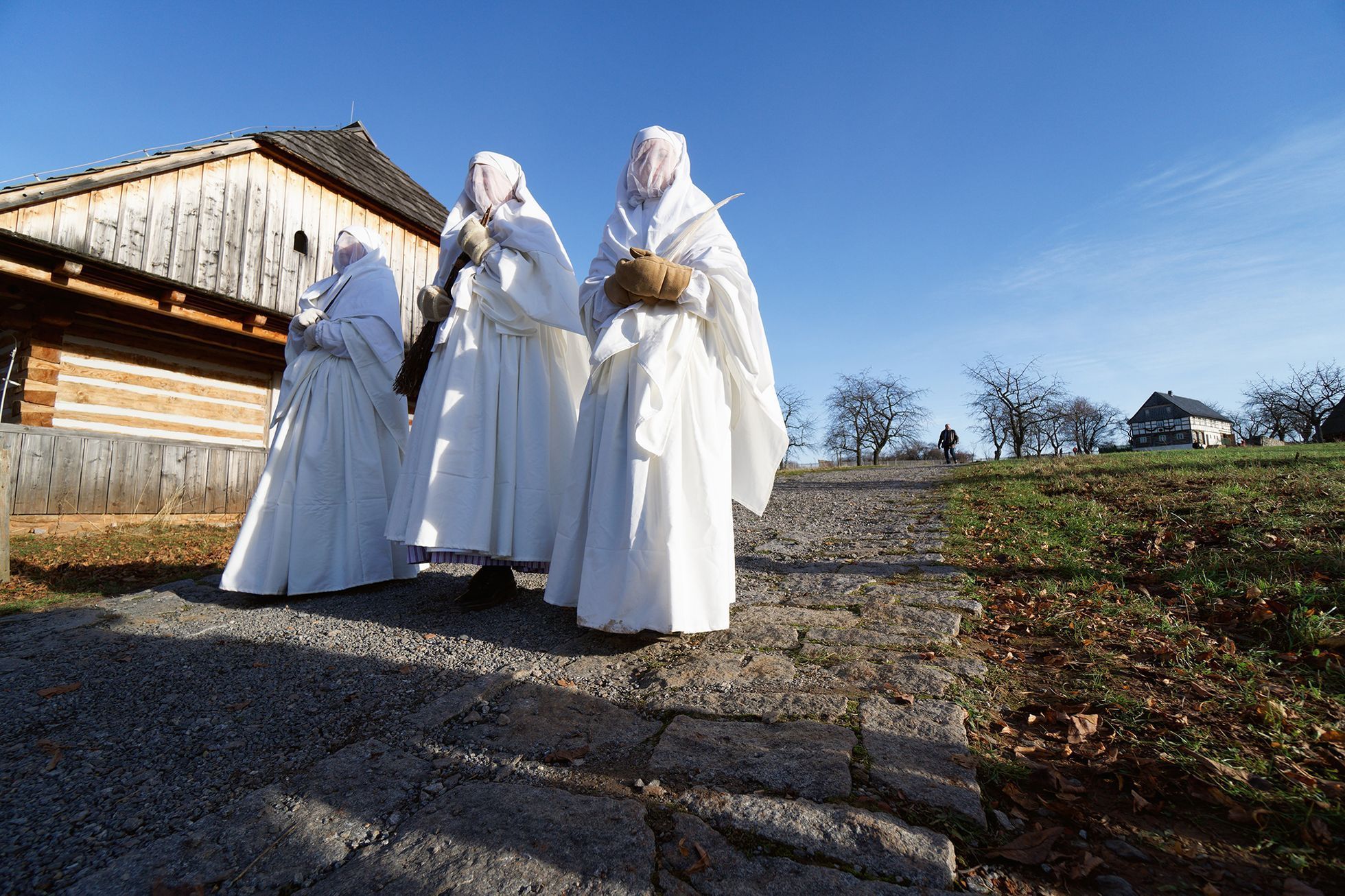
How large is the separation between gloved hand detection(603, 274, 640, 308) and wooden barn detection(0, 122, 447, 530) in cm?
825

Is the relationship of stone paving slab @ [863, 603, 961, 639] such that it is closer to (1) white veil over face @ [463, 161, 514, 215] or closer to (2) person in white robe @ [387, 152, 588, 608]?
(2) person in white robe @ [387, 152, 588, 608]

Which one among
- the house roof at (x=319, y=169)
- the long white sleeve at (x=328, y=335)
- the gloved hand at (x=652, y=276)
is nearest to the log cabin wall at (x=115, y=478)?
the house roof at (x=319, y=169)

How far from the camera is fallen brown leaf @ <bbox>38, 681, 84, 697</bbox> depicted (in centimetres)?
219

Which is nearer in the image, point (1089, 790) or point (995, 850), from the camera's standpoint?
point (995, 850)

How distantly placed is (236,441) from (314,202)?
475 centimetres

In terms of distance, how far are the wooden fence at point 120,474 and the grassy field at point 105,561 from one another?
1.31ft

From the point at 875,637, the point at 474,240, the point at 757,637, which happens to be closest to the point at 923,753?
the point at 875,637

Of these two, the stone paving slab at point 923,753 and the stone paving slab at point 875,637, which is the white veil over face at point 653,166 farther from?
the stone paving slab at point 923,753

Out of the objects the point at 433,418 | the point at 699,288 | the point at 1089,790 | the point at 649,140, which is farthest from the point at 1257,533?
the point at 433,418

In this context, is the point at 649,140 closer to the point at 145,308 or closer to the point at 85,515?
the point at 145,308

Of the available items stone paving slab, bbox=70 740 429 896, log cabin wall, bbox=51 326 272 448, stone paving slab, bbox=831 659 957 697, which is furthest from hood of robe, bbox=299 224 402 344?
log cabin wall, bbox=51 326 272 448

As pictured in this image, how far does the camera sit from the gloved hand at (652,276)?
9.45 ft

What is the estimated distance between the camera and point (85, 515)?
26.0ft

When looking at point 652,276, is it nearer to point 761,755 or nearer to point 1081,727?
point 761,755
